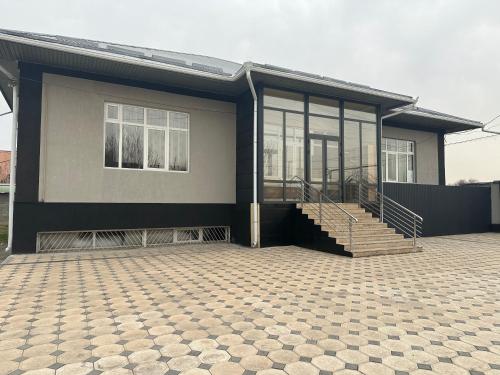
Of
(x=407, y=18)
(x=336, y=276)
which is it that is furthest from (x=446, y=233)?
(x=336, y=276)

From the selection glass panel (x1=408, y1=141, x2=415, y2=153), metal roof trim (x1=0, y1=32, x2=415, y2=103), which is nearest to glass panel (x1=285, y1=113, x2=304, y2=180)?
metal roof trim (x1=0, y1=32, x2=415, y2=103)

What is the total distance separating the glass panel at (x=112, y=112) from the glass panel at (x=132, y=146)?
38cm

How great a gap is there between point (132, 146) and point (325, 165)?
597 cm

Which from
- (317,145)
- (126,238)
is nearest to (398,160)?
(317,145)

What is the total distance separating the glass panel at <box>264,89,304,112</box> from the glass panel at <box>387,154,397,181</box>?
644 centimetres

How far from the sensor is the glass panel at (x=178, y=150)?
33.0ft

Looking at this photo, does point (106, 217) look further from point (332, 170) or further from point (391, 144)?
point (391, 144)

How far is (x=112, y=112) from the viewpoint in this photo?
9391 millimetres

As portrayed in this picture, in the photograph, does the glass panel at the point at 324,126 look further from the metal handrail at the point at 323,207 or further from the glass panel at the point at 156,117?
the glass panel at the point at 156,117

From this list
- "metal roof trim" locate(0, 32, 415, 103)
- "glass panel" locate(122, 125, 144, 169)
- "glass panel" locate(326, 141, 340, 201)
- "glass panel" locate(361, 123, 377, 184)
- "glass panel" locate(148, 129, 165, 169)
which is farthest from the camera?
"glass panel" locate(361, 123, 377, 184)

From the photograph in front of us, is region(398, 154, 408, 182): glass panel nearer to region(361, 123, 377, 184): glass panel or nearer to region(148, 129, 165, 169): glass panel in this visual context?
region(361, 123, 377, 184): glass panel

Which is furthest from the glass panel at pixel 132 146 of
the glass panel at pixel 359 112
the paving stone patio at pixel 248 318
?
the glass panel at pixel 359 112

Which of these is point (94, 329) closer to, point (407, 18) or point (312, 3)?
point (312, 3)

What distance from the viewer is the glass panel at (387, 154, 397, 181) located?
48.1 ft
